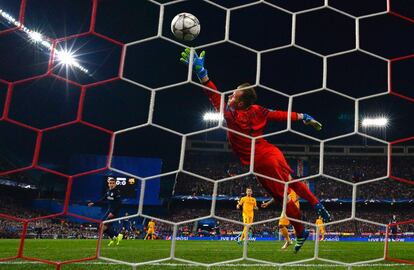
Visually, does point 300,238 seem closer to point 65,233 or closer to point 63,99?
point 65,233

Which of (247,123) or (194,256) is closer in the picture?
(247,123)

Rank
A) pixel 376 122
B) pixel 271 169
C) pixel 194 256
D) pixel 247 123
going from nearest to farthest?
pixel 271 169 < pixel 247 123 < pixel 194 256 < pixel 376 122

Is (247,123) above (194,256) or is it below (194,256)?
above

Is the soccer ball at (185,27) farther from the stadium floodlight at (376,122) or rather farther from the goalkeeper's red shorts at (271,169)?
the stadium floodlight at (376,122)

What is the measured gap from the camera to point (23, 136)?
855 inches

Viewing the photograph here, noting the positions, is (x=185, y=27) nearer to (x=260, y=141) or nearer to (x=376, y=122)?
(x=260, y=141)

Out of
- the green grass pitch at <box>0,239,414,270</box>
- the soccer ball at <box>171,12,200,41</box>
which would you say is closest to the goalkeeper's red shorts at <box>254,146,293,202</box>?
the green grass pitch at <box>0,239,414,270</box>

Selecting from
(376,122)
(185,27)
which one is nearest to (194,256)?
(185,27)

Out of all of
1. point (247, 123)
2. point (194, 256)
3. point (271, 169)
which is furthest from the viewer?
point (194, 256)

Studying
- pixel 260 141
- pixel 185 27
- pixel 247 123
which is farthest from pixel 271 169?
pixel 185 27

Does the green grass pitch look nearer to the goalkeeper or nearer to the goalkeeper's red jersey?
the goalkeeper

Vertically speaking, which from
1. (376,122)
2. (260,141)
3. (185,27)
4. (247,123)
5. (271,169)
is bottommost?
(271,169)

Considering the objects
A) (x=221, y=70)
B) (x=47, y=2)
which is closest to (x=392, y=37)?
(x=221, y=70)

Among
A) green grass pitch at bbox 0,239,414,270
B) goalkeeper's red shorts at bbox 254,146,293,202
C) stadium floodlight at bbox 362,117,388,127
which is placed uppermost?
stadium floodlight at bbox 362,117,388,127
